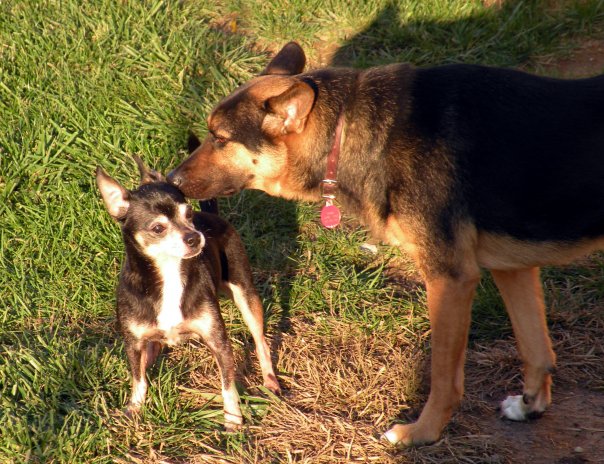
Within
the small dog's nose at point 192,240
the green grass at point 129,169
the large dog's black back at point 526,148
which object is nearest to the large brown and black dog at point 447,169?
the large dog's black back at point 526,148

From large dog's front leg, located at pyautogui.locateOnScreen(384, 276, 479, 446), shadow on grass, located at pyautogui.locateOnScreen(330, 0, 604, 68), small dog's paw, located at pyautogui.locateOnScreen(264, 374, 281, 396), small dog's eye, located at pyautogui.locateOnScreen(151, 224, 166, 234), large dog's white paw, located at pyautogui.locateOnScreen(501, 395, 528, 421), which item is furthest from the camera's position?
shadow on grass, located at pyautogui.locateOnScreen(330, 0, 604, 68)

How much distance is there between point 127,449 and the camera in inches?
155

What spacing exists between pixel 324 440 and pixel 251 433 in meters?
0.40

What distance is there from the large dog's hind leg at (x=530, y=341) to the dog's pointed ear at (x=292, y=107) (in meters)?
1.40

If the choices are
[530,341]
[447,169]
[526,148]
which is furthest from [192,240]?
[530,341]

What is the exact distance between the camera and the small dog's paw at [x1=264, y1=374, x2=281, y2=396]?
14.9ft

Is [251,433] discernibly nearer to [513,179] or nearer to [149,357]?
[149,357]

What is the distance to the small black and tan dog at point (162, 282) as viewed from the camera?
403cm

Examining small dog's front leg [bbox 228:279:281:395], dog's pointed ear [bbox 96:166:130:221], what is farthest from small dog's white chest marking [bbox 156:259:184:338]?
small dog's front leg [bbox 228:279:281:395]

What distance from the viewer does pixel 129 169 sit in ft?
18.7

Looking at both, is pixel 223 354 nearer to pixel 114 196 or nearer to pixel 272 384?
pixel 272 384

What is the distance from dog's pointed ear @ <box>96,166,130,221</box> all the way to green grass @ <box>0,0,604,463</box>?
36.2 inches

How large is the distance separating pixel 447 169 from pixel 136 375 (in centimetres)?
198

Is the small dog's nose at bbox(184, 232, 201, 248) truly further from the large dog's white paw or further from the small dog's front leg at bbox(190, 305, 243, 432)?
the large dog's white paw
